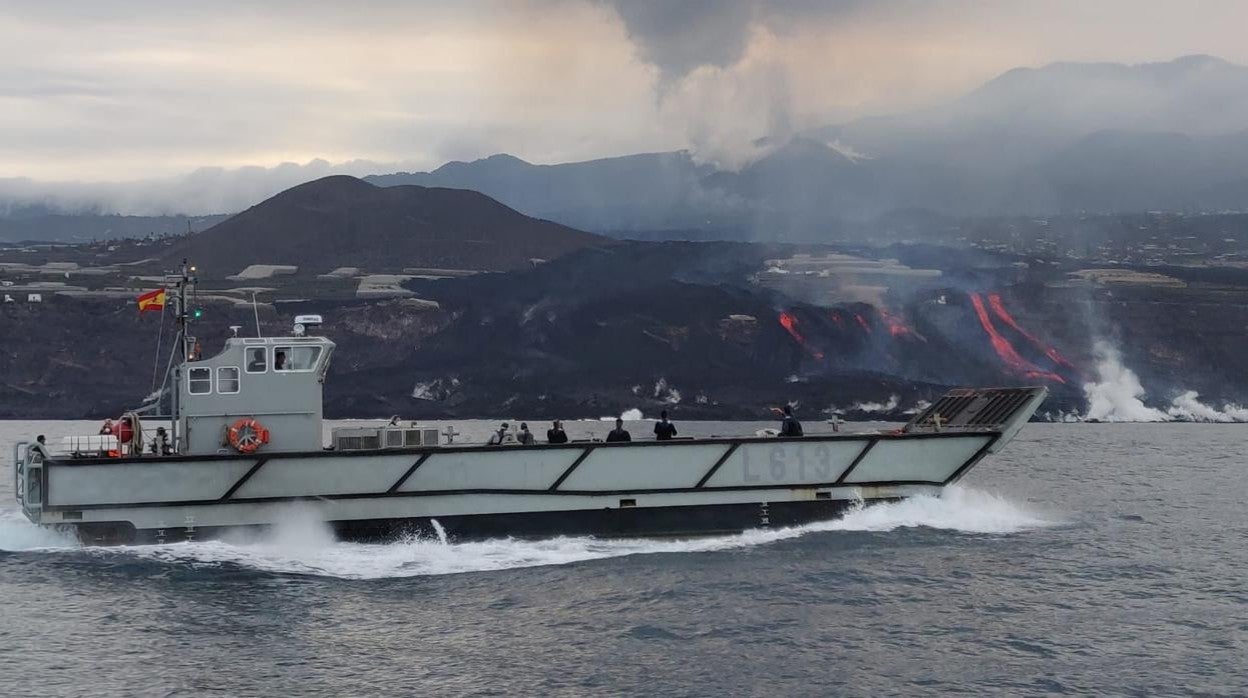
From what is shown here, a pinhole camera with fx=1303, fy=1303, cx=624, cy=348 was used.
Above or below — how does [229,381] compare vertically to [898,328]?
below

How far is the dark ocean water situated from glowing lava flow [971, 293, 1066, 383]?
88476mm

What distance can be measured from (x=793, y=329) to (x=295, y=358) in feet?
340

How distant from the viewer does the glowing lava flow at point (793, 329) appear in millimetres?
129875

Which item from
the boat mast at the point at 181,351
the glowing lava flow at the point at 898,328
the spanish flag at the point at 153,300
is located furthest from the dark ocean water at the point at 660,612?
the glowing lava flow at the point at 898,328

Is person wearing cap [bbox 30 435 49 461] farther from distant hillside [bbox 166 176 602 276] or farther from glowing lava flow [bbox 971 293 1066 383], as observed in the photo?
distant hillside [bbox 166 176 602 276]

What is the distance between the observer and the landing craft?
31797 mm

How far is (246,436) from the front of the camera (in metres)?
32.4

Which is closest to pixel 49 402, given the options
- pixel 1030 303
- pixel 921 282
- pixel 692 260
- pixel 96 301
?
pixel 96 301

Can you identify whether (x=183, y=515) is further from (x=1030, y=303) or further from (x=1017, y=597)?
(x=1030, y=303)

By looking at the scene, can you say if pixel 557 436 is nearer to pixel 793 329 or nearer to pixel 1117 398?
pixel 1117 398

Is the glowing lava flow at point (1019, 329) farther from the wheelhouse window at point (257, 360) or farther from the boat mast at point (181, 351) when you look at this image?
the boat mast at point (181, 351)

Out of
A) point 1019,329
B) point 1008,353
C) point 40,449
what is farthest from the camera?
point 1019,329

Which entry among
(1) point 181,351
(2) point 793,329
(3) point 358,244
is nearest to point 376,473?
(1) point 181,351

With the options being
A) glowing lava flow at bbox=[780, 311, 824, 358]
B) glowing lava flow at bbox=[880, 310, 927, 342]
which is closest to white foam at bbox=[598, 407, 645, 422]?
glowing lava flow at bbox=[780, 311, 824, 358]
